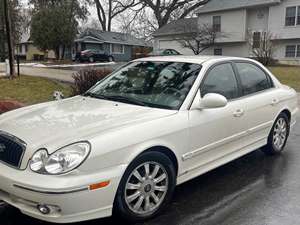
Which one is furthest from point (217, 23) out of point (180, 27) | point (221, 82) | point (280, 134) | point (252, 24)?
point (221, 82)

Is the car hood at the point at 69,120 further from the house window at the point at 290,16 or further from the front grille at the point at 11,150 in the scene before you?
the house window at the point at 290,16

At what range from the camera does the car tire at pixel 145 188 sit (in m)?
3.26

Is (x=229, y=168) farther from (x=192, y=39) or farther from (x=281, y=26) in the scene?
(x=192, y=39)

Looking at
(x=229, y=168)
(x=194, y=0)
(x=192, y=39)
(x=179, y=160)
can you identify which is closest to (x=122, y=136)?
(x=179, y=160)

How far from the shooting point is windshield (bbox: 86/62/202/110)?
4.02 meters

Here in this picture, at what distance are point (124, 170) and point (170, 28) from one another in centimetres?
3912

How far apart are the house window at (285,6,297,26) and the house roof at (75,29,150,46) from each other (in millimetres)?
21489

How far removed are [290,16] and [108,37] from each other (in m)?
22.6

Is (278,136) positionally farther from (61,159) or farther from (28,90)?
(28,90)

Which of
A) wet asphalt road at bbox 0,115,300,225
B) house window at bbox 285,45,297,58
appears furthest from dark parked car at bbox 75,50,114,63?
wet asphalt road at bbox 0,115,300,225

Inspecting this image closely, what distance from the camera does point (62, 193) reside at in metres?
2.85

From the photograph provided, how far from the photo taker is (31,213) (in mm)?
3006

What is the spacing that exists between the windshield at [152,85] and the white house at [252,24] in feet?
97.2

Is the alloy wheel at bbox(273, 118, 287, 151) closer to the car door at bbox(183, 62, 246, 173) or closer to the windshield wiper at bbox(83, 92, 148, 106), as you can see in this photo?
the car door at bbox(183, 62, 246, 173)
